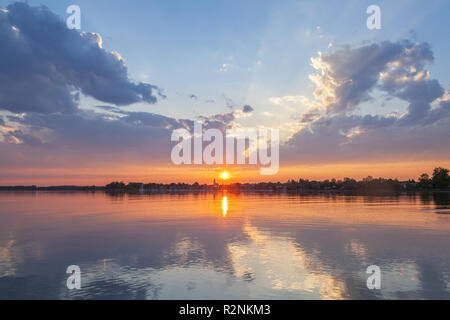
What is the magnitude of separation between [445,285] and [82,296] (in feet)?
67.4

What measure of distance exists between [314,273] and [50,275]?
689 inches

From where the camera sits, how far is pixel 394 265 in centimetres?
2134

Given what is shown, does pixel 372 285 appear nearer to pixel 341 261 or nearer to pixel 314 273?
pixel 314 273

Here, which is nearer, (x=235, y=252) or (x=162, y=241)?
(x=235, y=252)

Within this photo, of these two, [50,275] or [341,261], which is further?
[341,261]

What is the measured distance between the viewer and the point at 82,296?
1567 cm
